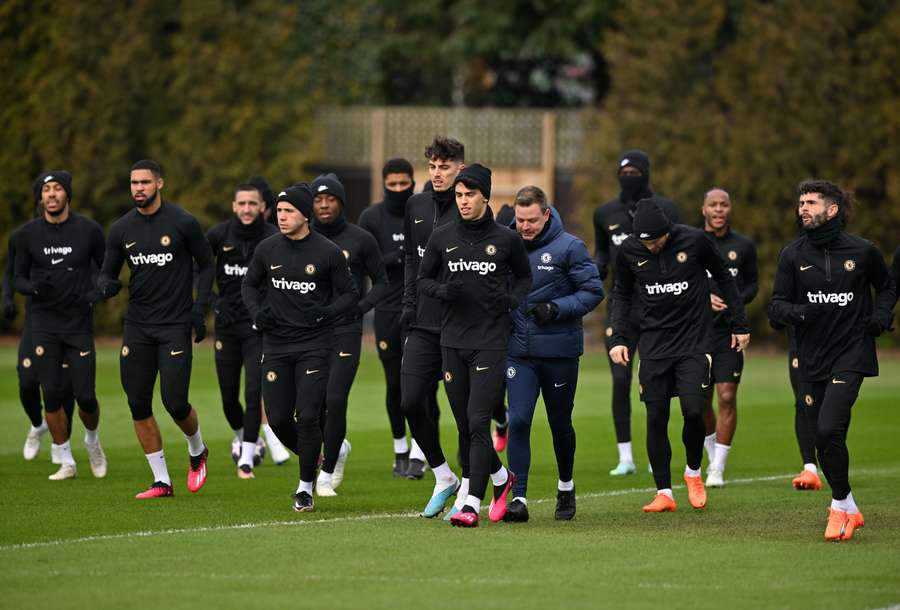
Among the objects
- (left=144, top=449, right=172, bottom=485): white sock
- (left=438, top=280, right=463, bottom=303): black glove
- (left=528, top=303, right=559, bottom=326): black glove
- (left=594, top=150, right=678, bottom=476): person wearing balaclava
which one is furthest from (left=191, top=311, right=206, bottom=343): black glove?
(left=594, top=150, right=678, bottom=476): person wearing balaclava

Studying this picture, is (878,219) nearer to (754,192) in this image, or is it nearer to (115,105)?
(754,192)

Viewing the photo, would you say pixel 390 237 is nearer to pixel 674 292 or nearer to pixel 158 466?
pixel 158 466

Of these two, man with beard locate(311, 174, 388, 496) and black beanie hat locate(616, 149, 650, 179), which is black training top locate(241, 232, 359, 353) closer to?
man with beard locate(311, 174, 388, 496)

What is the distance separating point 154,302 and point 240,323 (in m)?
2.15

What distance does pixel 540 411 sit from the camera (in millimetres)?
20828

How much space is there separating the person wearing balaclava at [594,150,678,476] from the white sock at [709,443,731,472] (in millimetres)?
864

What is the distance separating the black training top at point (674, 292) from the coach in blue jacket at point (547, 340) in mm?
573

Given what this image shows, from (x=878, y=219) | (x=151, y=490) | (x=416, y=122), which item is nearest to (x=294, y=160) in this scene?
(x=416, y=122)

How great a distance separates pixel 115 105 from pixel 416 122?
650 centimetres

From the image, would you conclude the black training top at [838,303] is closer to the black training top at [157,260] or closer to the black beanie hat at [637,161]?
the black beanie hat at [637,161]

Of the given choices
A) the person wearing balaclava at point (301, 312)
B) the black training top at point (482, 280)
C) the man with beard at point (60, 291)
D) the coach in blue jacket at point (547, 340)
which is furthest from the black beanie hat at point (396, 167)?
the black training top at point (482, 280)

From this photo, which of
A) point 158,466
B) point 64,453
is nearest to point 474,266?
point 158,466

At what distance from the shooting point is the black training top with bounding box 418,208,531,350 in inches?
433

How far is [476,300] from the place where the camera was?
11078 mm
